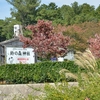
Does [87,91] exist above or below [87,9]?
below

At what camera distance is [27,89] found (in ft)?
30.1

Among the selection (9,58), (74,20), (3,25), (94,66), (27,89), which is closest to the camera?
(94,66)

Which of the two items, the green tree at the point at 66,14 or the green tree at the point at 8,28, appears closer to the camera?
the green tree at the point at 66,14

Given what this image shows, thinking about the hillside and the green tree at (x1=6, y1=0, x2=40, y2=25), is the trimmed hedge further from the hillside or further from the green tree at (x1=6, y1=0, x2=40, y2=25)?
the green tree at (x1=6, y1=0, x2=40, y2=25)

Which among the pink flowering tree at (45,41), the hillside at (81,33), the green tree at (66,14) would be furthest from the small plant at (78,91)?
the green tree at (66,14)

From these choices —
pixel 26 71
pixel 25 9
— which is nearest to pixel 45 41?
pixel 26 71

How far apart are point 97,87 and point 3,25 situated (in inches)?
2358

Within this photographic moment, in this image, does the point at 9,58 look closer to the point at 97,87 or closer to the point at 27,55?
the point at 27,55

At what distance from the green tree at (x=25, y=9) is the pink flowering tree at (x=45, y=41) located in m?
37.0

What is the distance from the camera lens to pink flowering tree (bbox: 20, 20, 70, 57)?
22438mm

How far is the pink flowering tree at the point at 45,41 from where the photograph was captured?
2244 cm

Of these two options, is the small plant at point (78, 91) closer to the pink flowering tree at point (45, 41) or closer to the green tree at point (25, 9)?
the pink flowering tree at point (45, 41)

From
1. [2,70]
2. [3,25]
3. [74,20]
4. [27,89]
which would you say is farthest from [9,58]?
[3,25]

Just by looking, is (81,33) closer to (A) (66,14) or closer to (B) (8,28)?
(A) (66,14)
